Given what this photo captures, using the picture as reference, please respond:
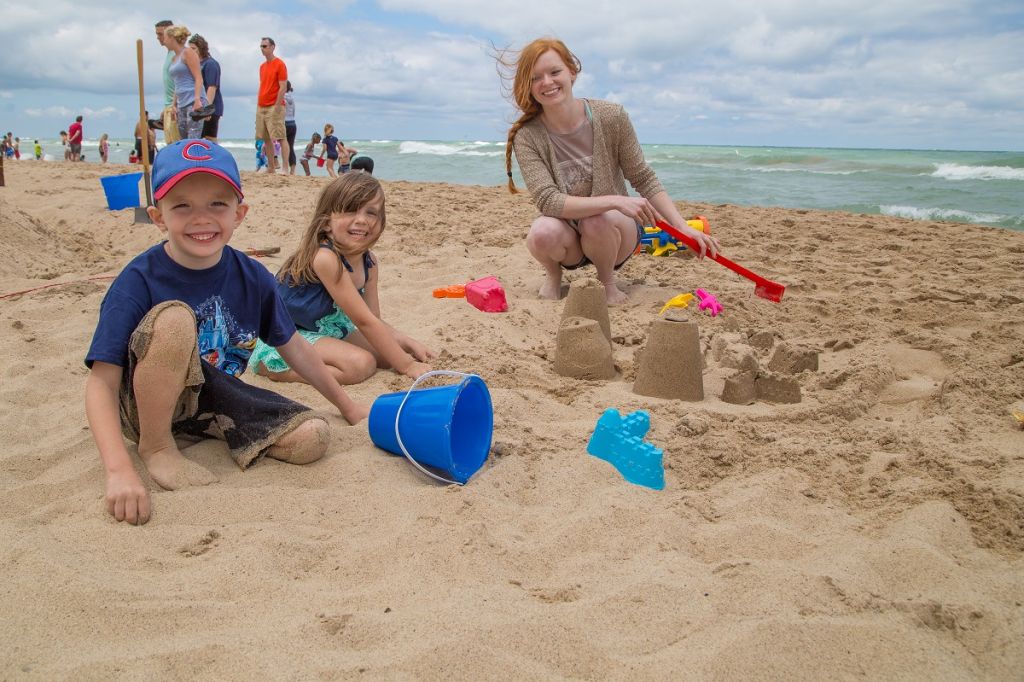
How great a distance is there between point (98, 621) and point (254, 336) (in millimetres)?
963

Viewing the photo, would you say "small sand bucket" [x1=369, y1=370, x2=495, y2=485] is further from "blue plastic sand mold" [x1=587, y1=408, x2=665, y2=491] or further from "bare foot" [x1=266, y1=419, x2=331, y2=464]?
"blue plastic sand mold" [x1=587, y1=408, x2=665, y2=491]

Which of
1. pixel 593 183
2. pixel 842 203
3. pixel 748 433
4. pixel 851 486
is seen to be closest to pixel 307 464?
pixel 748 433

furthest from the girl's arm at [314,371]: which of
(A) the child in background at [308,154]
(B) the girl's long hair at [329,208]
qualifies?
(A) the child in background at [308,154]

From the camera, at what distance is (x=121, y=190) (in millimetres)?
6289

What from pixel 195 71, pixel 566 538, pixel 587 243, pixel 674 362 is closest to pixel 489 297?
pixel 587 243

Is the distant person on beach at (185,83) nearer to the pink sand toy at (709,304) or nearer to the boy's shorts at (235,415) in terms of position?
the pink sand toy at (709,304)

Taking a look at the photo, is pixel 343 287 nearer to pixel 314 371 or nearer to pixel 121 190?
pixel 314 371

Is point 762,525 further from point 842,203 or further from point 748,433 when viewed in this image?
point 842,203

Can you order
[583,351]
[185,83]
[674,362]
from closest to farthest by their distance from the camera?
[674,362] → [583,351] → [185,83]

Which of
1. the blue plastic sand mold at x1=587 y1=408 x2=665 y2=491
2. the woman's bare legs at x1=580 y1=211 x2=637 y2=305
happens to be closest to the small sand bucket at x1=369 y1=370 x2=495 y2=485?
the blue plastic sand mold at x1=587 y1=408 x2=665 y2=491

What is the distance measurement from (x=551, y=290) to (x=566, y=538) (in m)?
2.31

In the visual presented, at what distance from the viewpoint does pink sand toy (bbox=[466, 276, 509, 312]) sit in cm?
354

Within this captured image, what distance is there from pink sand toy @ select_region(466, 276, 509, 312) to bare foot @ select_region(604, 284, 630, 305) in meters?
0.54

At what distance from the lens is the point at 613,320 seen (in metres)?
3.47
